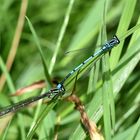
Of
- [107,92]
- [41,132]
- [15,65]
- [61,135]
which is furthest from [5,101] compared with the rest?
[15,65]

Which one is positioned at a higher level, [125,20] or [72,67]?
[72,67]

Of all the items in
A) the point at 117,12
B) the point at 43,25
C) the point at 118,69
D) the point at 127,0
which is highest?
the point at 43,25

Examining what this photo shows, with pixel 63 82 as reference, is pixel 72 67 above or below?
above

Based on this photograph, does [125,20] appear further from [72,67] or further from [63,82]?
[72,67]

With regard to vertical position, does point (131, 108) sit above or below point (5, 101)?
below

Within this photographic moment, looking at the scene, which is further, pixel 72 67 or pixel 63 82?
pixel 72 67

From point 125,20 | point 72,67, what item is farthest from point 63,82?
point 72,67

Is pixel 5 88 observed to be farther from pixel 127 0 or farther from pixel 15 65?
pixel 127 0

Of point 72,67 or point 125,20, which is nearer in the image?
point 125,20
